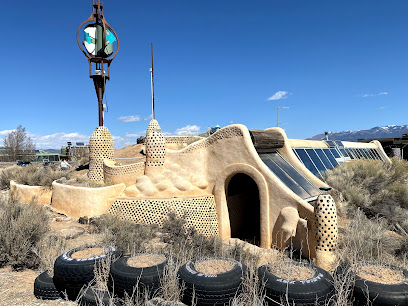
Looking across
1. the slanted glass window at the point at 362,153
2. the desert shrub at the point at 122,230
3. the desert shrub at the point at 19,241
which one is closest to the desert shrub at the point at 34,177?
the desert shrub at the point at 122,230

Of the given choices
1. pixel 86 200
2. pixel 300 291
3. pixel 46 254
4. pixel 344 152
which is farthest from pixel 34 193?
pixel 344 152

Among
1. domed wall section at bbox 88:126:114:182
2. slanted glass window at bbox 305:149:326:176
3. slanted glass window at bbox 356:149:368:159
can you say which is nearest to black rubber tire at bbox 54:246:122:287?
domed wall section at bbox 88:126:114:182

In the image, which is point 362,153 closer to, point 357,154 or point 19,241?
point 357,154

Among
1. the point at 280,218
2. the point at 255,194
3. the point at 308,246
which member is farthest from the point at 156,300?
the point at 255,194

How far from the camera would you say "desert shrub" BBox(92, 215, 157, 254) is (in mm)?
8000

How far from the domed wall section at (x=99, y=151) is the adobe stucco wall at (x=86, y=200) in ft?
6.30

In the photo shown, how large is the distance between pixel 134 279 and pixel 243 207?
990 cm

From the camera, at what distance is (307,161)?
53.2 feet

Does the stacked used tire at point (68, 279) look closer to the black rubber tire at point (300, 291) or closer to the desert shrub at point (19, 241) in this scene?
the desert shrub at point (19, 241)

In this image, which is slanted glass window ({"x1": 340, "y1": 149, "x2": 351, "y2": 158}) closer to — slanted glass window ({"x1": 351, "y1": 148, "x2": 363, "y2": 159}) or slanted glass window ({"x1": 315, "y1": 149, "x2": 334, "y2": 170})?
slanted glass window ({"x1": 351, "y1": 148, "x2": 363, "y2": 159})

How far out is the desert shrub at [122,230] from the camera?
800 centimetres

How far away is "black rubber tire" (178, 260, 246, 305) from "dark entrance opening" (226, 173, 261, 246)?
803 cm

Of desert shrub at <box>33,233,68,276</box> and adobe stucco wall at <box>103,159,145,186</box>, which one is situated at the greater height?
adobe stucco wall at <box>103,159,145,186</box>

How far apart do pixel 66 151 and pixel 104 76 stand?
22.4 metres
